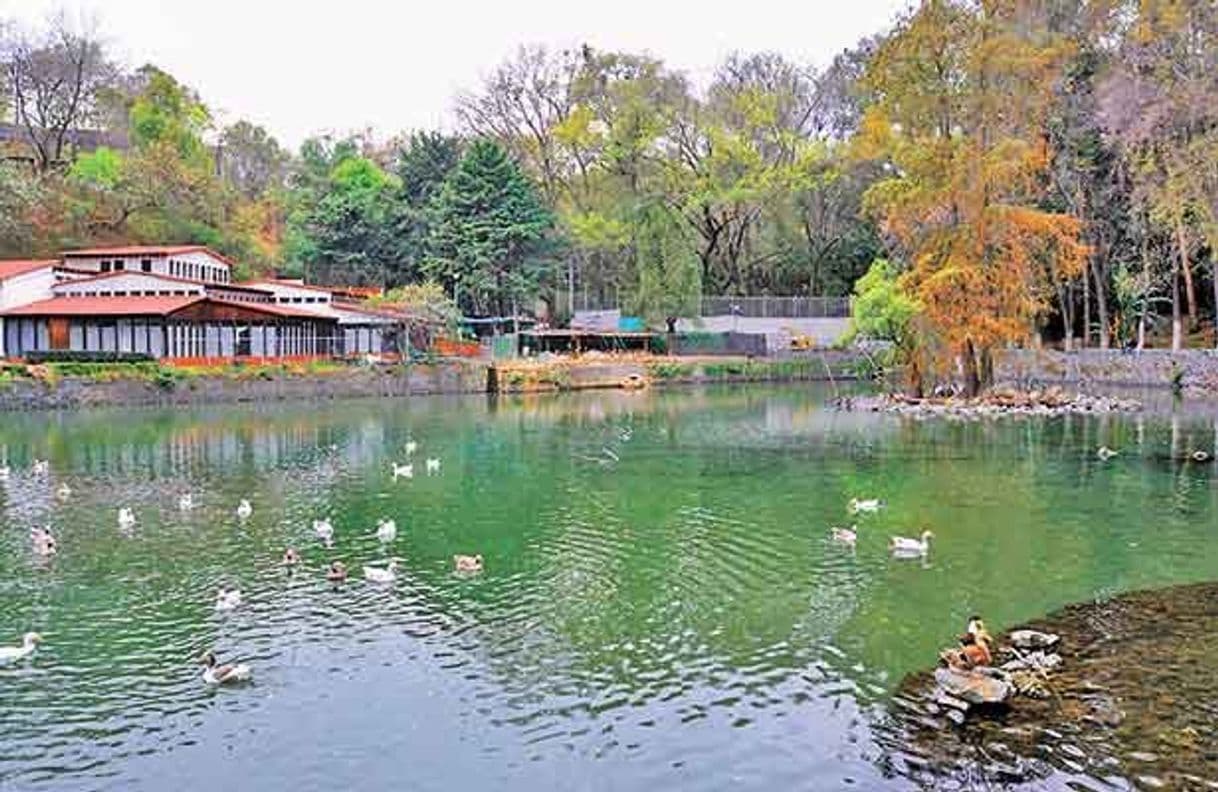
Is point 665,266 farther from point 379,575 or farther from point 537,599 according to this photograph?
point 537,599

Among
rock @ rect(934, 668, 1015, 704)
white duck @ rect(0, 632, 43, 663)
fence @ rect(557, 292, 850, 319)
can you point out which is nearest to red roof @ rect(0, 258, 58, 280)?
fence @ rect(557, 292, 850, 319)

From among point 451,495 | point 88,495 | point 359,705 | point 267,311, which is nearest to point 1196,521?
point 451,495

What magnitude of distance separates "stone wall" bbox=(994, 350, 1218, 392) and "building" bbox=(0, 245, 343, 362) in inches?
1433

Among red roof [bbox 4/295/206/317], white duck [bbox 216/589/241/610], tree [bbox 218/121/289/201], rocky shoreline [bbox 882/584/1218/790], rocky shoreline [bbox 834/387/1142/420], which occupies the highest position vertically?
tree [bbox 218/121/289/201]

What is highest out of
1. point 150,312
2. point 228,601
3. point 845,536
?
point 150,312

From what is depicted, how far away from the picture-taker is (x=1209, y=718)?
1254 cm

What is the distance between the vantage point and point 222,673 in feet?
45.7

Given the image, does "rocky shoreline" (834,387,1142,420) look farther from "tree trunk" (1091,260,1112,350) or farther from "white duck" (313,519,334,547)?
"white duck" (313,519,334,547)

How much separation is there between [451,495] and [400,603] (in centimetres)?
1014

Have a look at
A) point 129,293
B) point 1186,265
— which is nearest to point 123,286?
point 129,293

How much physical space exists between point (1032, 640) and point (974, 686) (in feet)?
8.97

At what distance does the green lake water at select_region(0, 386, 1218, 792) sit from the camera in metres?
12.0

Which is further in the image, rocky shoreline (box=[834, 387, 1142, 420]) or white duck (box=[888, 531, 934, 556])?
rocky shoreline (box=[834, 387, 1142, 420])

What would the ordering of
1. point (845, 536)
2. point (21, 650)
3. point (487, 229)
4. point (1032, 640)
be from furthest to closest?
point (487, 229)
point (845, 536)
point (1032, 640)
point (21, 650)
